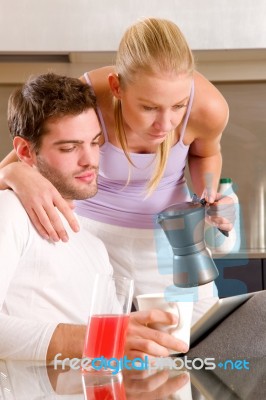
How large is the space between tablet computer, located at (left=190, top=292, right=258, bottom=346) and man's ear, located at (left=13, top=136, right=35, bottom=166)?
0.60 meters

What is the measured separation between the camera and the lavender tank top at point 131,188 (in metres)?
1.73

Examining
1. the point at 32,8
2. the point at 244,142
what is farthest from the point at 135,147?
the point at 244,142

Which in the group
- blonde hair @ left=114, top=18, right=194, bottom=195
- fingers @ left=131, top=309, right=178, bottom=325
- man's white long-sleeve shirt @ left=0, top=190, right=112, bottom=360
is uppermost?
blonde hair @ left=114, top=18, right=194, bottom=195

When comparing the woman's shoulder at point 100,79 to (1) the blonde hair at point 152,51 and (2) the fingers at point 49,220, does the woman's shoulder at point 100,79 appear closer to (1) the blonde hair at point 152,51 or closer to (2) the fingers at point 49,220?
(1) the blonde hair at point 152,51

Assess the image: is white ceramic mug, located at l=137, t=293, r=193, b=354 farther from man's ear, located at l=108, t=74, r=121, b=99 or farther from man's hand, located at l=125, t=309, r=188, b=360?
man's ear, located at l=108, t=74, r=121, b=99

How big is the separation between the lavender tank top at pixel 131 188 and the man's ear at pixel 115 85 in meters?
0.14

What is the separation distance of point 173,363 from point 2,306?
0.34 meters

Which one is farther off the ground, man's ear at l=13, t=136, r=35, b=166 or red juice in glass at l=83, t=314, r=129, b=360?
red juice in glass at l=83, t=314, r=129, b=360

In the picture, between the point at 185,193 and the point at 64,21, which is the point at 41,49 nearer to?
the point at 64,21

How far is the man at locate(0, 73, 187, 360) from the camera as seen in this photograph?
1.02m

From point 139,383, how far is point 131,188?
992 mm

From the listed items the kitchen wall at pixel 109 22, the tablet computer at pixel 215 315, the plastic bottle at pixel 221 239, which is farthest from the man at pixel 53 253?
the kitchen wall at pixel 109 22

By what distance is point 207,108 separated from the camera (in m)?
1.73

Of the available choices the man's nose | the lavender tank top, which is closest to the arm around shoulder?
the man's nose
